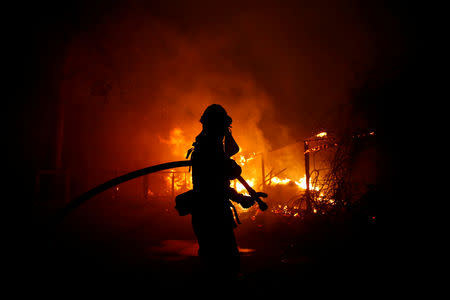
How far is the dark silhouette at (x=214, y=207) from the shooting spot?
2.30 metres

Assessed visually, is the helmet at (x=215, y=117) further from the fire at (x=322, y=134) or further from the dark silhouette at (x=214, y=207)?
the fire at (x=322, y=134)

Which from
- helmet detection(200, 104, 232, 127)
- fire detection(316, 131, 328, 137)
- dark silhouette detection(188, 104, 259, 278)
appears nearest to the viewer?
dark silhouette detection(188, 104, 259, 278)

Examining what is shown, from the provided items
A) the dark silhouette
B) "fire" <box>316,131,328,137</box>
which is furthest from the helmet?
"fire" <box>316,131,328,137</box>

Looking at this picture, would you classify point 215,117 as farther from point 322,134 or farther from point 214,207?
point 322,134

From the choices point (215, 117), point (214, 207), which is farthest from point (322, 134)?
point (214, 207)

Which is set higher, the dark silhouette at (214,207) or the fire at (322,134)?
the fire at (322,134)

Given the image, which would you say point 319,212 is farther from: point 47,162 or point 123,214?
point 47,162

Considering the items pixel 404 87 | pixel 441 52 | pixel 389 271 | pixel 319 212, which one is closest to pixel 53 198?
pixel 319 212

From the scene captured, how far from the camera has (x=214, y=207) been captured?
2314 millimetres

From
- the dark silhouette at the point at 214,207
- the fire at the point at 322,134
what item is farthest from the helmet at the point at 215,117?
the fire at the point at 322,134

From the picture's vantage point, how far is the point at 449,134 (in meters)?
5.48

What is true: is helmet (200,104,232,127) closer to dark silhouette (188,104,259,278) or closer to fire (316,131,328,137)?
dark silhouette (188,104,259,278)

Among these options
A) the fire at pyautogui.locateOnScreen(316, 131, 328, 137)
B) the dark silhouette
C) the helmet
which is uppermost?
the fire at pyautogui.locateOnScreen(316, 131, 328, 137)

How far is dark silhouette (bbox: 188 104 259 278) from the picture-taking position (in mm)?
2297
